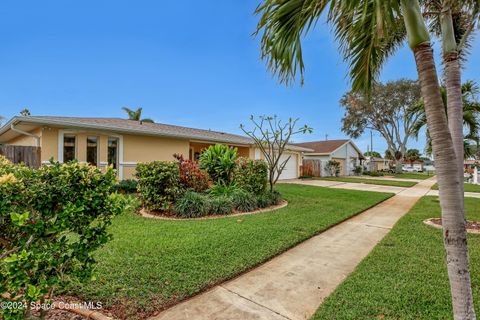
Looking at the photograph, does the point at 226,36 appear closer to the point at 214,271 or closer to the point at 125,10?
the point at 125,10

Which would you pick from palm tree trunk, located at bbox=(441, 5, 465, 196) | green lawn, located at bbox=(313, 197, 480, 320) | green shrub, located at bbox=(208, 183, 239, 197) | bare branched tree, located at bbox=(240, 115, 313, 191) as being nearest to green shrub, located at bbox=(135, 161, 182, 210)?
green shrub, located at bbox=(208, 183, 239, 197)

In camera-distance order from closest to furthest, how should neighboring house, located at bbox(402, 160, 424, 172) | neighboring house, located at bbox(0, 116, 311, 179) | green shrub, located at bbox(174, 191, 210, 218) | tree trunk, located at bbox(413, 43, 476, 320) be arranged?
tree trunk, located at bbox(413, 43, 476, 320)
green shrub, located at bbox(174, 191, 210, 218)
neighboring house, located at bbox(0, 116, 311, 179)
neighboring house, located at bbox(402, 160, 424, 172)

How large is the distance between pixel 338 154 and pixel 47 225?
30.5 metres

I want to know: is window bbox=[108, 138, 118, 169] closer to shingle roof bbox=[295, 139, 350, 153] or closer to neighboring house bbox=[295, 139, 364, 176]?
neighboring house bbox=[295, 139, 364, 176]

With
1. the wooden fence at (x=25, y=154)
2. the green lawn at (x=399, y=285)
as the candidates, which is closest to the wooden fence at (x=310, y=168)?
the green lawn at (x=399, y=285)

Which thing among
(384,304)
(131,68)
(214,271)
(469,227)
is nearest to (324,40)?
(384,304)

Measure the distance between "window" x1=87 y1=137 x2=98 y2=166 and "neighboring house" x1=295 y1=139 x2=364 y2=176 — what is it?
2142 cm

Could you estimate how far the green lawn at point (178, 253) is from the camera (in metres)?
2.94

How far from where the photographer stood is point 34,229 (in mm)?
1937

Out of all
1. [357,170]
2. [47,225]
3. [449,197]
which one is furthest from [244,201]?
[357,170]

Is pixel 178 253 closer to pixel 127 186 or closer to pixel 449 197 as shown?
pixel 449 197

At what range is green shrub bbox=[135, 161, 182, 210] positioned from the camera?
7383mm

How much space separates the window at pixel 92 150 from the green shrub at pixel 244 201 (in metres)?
6.70

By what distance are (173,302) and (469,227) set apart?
753cm
